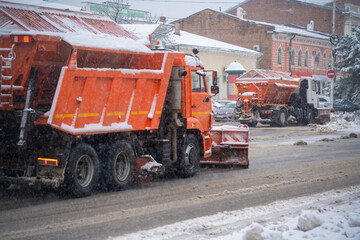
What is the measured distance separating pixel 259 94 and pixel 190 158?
20.7 metres

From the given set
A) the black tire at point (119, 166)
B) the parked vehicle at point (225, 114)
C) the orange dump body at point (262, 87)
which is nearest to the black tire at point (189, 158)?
the black tire at point (119, 166)

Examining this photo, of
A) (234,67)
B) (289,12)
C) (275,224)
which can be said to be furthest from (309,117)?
(289,12)

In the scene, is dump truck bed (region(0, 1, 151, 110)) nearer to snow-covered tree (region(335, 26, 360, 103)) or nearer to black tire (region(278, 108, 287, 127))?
black tire (region(278, 108, 287, 127))

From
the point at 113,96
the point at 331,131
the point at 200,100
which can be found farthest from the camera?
the point at 331,131

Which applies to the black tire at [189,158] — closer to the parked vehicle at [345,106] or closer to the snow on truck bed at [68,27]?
the snow on truck bed at [68,27]

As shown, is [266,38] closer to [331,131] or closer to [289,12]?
[289,12]

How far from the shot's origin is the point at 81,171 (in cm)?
1002

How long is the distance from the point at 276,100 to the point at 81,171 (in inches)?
1006

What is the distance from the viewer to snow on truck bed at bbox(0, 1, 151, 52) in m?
9.59

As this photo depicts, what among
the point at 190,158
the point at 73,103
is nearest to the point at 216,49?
the point at 190,158

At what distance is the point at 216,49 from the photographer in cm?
5056

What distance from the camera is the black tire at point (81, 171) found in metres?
9.59

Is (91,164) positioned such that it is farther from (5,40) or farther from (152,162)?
(5,40)

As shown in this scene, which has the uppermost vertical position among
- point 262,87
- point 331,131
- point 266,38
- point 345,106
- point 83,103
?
point 266,38
